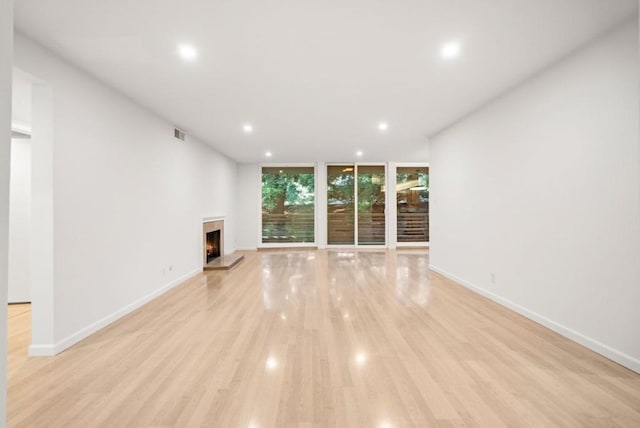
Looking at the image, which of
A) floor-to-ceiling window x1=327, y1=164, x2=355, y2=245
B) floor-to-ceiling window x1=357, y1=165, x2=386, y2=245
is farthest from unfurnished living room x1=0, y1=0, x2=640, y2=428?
floor-to-ceiling window x1=327, y1=164, x2=355, y2=245

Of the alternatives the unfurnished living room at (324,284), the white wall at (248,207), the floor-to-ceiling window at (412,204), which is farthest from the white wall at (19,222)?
the floor-to-ceiling window at (412,204)

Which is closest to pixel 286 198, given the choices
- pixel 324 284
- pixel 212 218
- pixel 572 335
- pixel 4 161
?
pixel 212 218

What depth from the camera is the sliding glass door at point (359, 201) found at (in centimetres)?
970

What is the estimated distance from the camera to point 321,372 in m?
2.31

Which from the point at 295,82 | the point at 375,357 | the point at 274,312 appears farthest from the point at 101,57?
the point at 375,357

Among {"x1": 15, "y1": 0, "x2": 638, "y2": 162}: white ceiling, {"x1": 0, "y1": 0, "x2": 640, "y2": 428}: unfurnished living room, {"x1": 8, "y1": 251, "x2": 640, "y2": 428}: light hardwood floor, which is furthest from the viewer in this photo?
{"x1": 15, "y1": 0, "x2": 638, "y2": 162}: white ceiling

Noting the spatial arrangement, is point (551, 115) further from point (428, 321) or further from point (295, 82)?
point (295, 82)

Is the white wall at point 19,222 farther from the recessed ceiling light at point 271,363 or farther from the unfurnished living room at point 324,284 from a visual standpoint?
the recessed ceiling light at point 271,363

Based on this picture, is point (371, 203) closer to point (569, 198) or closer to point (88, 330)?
point (569, 198)

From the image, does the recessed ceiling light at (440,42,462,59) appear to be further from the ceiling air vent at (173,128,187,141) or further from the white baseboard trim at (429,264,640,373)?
the ceiling air vent at (173,128,187,141)

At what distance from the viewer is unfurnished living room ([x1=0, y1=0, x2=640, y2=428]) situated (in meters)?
2.03

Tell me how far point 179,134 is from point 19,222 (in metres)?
2.44

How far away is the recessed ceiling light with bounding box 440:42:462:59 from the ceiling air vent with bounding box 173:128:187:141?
4157 mm

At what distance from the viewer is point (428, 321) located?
3.39m
